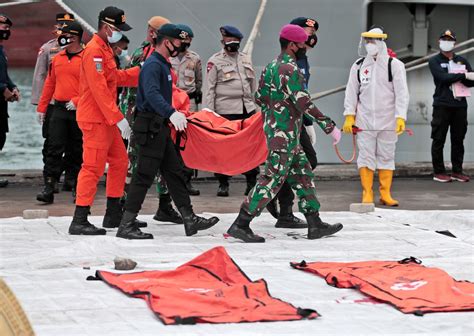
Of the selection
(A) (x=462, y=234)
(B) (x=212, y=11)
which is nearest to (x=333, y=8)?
(B) (x=212, y=11)

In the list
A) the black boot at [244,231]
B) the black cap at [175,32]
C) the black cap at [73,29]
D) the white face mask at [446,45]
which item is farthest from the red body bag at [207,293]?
the white face mask at [446,45]

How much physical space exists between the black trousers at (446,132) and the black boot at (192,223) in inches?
238

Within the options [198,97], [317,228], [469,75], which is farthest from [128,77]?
[469,75]

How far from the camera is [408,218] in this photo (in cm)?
A: 1033

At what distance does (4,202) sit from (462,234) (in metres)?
5.19

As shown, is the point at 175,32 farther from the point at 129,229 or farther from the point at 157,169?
the point at 129,229

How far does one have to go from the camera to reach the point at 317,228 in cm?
912

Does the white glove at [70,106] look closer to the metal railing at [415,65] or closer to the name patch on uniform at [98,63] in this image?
the name patch on uniform at [98,63]

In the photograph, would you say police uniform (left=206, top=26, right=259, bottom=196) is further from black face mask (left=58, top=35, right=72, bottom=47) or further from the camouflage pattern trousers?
the camouflage pattern trousers

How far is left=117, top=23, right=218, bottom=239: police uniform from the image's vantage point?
884 cm

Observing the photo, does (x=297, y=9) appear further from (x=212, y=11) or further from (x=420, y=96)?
(x=420, y=96)

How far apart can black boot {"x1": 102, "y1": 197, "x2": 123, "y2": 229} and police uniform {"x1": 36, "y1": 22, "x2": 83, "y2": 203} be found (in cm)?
230

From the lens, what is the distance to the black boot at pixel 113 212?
9.54 metres

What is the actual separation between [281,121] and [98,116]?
138 cm
